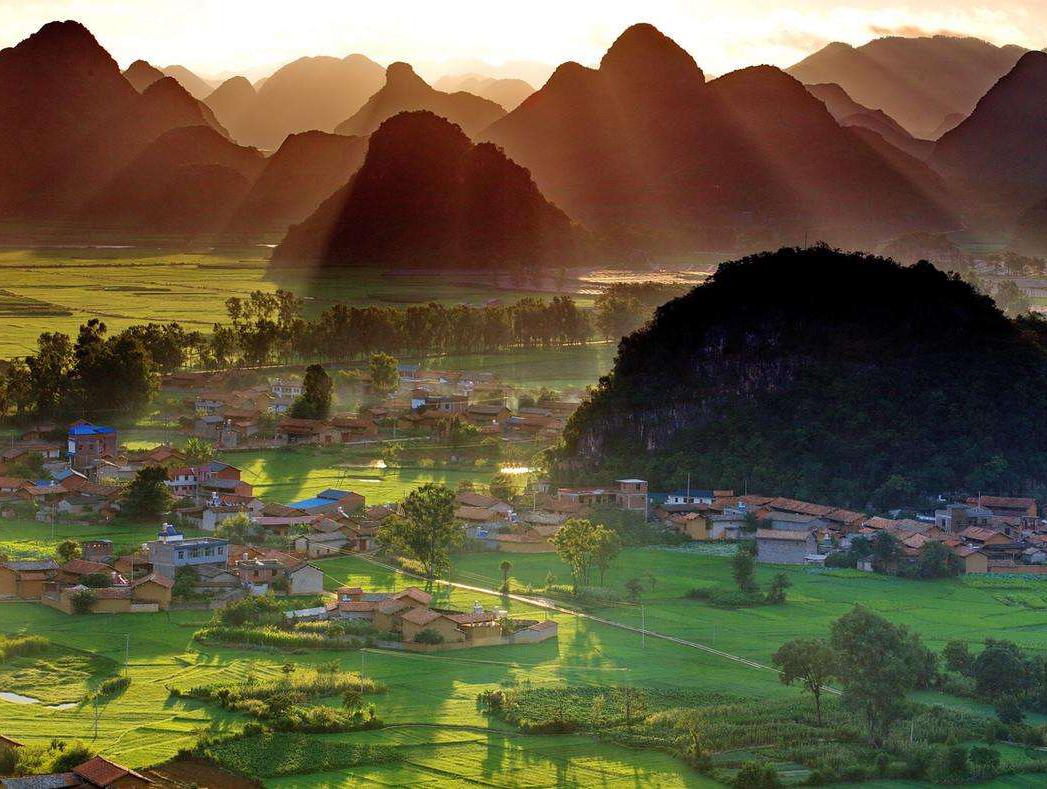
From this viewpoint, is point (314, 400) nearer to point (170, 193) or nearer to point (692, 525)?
point (692, 525)

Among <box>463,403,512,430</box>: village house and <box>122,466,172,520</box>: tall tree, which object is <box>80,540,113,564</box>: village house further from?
<box>463,403,512,430</box>: village house

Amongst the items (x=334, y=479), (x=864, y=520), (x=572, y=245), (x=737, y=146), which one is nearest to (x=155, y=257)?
(x=572, y=245)

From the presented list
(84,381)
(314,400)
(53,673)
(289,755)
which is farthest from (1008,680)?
(84,381)

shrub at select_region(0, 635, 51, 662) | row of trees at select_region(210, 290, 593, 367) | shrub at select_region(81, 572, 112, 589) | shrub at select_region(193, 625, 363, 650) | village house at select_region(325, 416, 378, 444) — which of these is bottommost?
shrub at select_region(0, 635, 51, 662)

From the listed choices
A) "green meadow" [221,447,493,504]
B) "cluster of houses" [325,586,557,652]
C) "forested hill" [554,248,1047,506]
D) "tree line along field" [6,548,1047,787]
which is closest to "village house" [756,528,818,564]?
"tree line along field" [6,548,1047,787]

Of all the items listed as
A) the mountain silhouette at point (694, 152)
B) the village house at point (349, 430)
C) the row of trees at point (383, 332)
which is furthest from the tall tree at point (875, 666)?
the mountain silhouette at point (694, 152)

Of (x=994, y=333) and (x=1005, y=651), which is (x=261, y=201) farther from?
(x=1005, y=651)

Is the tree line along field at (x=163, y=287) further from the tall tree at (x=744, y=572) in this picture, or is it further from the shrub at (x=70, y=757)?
the shrub at (x=70, y=757)
